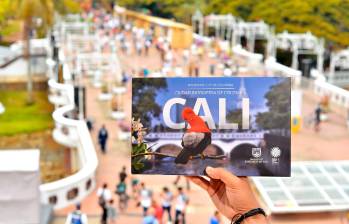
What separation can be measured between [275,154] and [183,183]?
12103mm

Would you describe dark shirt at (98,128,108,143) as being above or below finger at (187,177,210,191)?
below

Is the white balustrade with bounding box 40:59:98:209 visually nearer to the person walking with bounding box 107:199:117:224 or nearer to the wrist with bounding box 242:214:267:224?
the person walking with bounding box 107:199:117:224

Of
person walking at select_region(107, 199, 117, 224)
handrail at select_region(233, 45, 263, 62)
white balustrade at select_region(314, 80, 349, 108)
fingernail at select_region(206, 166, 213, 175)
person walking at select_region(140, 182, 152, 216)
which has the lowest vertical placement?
person walking at select_region(107, 199, 117, 224)

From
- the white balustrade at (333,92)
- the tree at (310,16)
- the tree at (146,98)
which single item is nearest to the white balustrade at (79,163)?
the tree at (146,98)

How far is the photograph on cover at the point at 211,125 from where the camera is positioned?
3033 millimetres

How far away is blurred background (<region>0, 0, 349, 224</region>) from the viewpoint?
1236cm

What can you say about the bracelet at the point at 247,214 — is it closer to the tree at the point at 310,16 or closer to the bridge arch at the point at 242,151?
the bridge arch at the point at 242,151

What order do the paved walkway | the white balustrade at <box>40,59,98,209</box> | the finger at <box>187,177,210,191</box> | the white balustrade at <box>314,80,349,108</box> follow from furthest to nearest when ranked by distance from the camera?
the white balustrade at <box>314,80,349,108</box> → the white balustrade at <box>40,59,98,209</box> → the paved walkway → the finger at <box>187,177,210,191</box>

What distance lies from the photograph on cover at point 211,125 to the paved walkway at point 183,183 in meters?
5.05

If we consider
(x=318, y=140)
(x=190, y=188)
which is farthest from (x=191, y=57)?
(x=190, y=188)

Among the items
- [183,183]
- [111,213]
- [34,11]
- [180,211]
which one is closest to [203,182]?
[180,211]

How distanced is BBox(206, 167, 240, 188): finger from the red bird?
11cm

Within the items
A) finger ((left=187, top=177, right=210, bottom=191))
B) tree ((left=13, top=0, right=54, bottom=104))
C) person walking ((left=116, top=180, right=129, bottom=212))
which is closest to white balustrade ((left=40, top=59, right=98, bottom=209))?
person walking ((left=116, top=180, right=129, bottom=212))

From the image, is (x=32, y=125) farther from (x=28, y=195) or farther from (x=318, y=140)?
(x=28, y=195)
